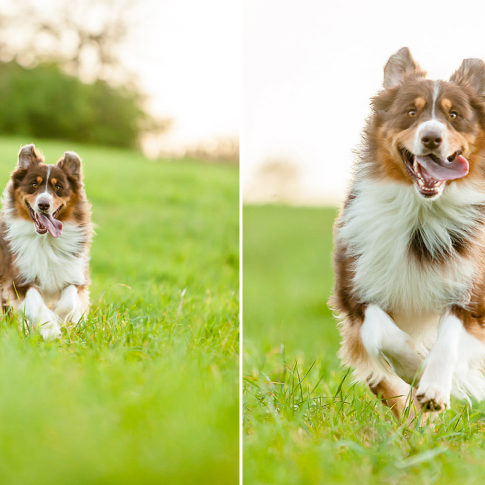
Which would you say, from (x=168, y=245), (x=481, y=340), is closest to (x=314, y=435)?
(x=481, y=340)

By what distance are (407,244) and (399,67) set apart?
2.85 feet

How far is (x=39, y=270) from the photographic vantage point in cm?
347

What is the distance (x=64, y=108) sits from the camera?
5703 millimetres

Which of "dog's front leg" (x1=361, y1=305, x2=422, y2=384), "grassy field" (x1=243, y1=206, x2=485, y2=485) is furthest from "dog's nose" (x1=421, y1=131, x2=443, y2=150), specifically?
"grassy field" (x1=243, y1=206, x2=485, y2=485)

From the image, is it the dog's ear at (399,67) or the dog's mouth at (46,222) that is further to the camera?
the dog's mouth at (46,222)

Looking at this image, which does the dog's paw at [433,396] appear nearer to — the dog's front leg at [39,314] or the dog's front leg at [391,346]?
the dog's front leg at [391,346]

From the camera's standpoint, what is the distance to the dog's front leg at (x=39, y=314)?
3.29 metres

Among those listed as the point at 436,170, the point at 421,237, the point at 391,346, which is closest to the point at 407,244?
the point at 421,237

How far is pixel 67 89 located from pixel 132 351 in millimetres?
3710

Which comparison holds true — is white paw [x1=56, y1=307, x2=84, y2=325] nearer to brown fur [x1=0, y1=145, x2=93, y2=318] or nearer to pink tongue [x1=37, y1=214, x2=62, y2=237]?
brown fur [x1=0, y1=145, x2=93, y2=318]

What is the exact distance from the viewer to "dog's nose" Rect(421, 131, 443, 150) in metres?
2.91

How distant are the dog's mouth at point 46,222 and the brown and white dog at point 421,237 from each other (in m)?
1.52

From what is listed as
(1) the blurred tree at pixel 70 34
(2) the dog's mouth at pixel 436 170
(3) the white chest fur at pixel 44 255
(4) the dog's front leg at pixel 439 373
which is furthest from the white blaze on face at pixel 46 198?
(1) the blurred tree at pixel 70 34

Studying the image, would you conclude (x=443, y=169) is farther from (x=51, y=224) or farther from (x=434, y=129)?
(x=51, y=224)
